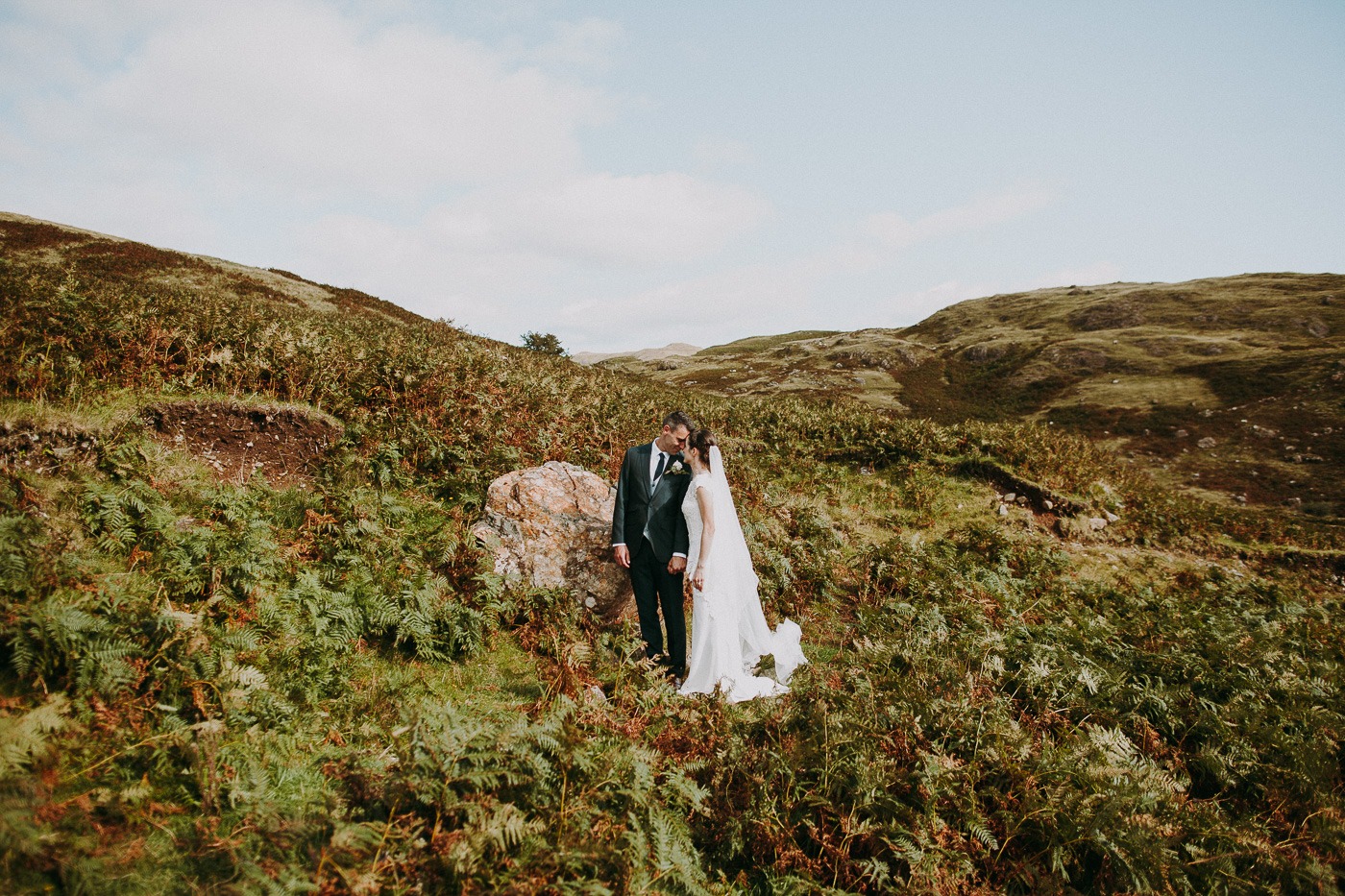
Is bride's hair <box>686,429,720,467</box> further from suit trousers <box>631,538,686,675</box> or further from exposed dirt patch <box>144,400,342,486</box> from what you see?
exposed dirt patch <box>144,400,342,486</box>

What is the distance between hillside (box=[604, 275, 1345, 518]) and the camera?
154 feet

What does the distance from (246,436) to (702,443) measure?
7416 millimetres

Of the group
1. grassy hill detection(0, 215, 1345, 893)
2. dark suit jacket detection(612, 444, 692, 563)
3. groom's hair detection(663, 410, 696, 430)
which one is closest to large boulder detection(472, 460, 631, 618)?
grassy hill detection(0, 215, 1345, 893)

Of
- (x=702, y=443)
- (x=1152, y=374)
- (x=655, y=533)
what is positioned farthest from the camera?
(x=1152, y=374)

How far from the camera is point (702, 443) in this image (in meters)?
7.73

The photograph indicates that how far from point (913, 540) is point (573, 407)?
8.73 m

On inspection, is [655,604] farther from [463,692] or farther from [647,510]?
[463,692]

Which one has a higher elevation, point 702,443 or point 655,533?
point 702,443

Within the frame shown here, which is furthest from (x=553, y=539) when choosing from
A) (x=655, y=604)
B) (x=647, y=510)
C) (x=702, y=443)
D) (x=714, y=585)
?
(x=702, y=443)

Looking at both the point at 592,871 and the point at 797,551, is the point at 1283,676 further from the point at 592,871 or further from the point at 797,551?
the point at 592,871

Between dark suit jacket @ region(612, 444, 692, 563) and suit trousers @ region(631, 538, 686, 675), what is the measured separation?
156 millimetres

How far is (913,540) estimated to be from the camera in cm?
1333

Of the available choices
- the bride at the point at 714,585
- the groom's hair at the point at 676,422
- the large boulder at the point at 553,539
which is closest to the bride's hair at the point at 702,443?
the bride at the point at 714,585

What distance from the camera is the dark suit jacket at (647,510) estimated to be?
7883mm
